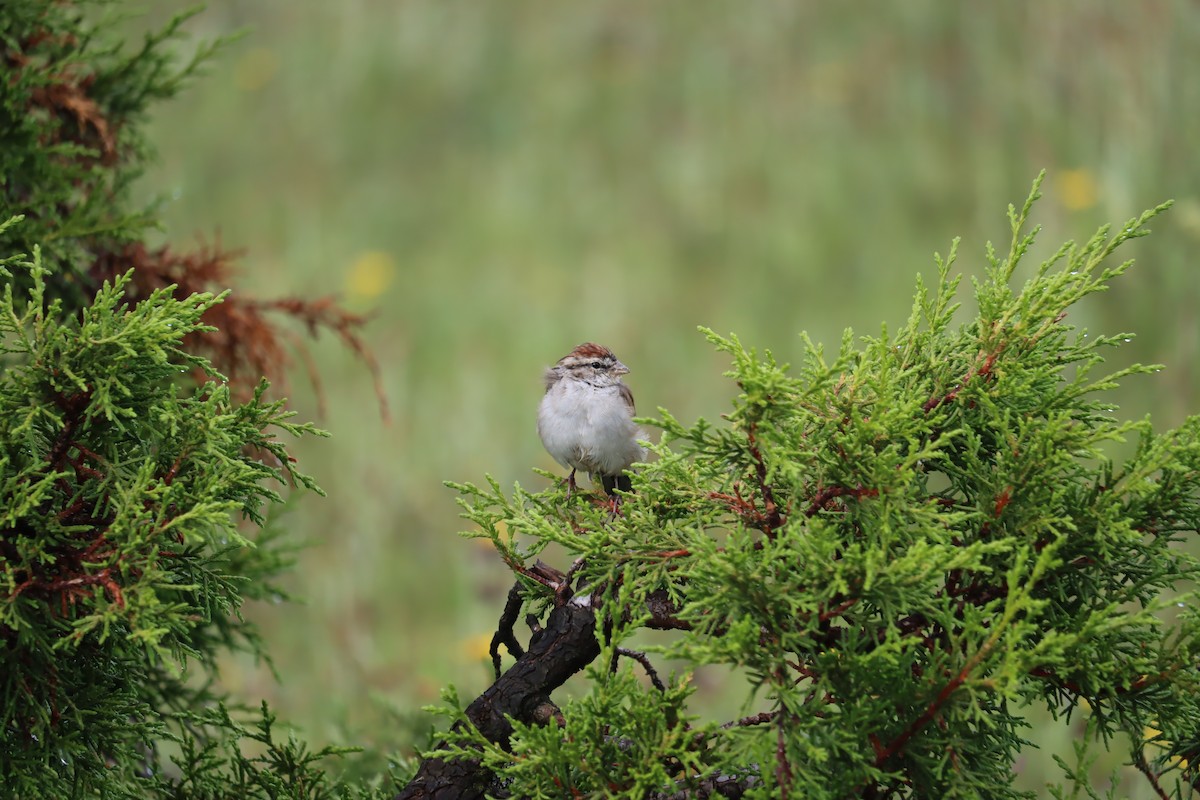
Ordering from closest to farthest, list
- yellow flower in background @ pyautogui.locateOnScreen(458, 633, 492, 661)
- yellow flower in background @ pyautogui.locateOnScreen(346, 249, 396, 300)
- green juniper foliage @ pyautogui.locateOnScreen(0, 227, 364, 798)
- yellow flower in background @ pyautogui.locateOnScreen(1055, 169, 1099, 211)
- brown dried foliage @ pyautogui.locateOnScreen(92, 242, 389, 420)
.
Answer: green juniper foliage @ pyautogui.locateOnScreen(0, 227, 364, 798) → brown dried foliage @ pyautogui.locateOnScreen(92, 242, 389, 420) → yellow flower in background @ pyautogui.locateOnScreen(458, 633, 492, 661) → yellow flower in background @ pyautogui.locateOnScreen(1055, 169, 1099, 211) → yellow flower in background @ pyautogui.locateOnScreen(346, 249, 396, 300)

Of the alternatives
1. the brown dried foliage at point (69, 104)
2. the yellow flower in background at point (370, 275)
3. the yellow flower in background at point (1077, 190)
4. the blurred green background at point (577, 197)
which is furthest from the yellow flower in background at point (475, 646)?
the yellow flower in background at point (1077, 190)

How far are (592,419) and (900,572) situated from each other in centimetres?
207

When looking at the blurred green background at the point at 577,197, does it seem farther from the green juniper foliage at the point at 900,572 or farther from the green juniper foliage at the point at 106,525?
the green juniper foliage at the point at 900,572

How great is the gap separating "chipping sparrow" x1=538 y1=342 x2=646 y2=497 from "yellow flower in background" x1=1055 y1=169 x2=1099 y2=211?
17.0 feet

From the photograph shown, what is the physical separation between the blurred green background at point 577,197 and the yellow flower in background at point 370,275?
0.02 m

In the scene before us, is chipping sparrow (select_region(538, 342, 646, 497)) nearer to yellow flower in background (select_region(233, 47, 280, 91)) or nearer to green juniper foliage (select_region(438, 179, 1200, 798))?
green juniper foliage (select_region(438, 179, 1200, 798))

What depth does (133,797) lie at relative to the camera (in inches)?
101

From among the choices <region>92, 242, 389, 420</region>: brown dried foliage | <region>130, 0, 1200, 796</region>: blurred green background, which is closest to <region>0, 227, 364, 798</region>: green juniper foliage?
<region>92, 242, 389, 420</region>: brown dried foliage

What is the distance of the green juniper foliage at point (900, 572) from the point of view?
2041mm

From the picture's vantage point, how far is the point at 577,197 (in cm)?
993

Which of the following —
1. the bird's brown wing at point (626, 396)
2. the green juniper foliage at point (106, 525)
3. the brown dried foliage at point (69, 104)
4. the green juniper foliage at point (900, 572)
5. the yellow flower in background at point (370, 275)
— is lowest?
the green juniper foliage at point (900, 572)

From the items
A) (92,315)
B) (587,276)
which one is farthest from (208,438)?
(587,276)

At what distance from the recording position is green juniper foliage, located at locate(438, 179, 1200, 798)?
80.4 inches

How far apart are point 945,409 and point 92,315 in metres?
1.79
